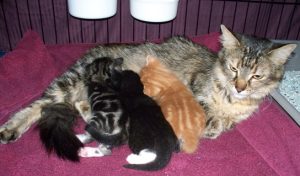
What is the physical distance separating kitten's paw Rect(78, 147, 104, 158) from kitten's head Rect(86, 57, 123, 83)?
0.42 m

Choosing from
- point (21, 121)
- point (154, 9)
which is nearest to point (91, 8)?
point (154, 9)

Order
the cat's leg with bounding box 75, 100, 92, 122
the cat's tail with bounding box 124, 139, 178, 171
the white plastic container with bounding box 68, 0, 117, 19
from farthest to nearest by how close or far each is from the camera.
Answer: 1. the white plastic container with bounding box 68, 0, 117, 19
2. the cat's leg with bounding box 75, 100, 92, 122
3. the cat's tail with bounding box 124, 139, 178, 171

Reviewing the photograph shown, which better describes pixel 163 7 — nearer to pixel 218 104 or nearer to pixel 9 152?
pixel 218 104

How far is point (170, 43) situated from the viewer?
8.31ft

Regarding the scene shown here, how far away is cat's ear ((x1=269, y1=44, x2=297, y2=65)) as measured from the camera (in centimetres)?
182

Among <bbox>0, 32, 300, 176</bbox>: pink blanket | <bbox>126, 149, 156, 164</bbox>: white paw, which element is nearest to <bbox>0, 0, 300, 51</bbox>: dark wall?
<bbox>0, 32, 300, 176</bbox>: pink blanket

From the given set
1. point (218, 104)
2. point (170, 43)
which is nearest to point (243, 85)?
point (218, 104)

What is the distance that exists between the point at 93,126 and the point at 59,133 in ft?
0.59

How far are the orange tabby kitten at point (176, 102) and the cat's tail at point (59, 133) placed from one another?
0.50m

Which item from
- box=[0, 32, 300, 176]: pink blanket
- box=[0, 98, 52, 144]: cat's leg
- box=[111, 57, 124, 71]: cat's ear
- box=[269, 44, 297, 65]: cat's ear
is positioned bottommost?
box=[0, 32, 300, 176]: pink blanket

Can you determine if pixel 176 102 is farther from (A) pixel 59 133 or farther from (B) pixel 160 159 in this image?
(A) pixel 59 133

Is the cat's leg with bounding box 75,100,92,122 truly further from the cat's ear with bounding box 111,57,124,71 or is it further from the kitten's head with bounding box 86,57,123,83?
the cat's ear with bounding box 111,57,124,71

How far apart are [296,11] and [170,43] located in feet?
4.24

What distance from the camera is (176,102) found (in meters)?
1.93
